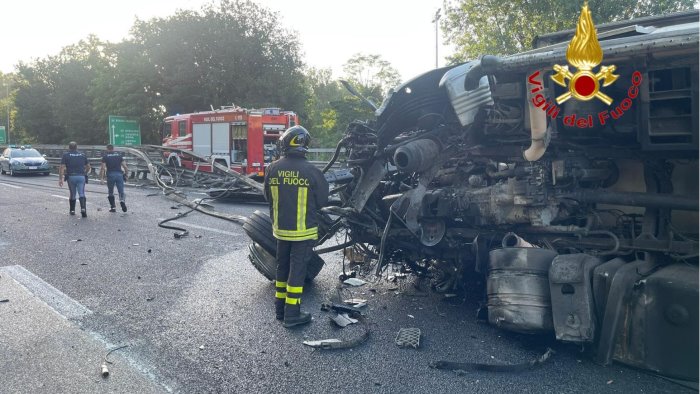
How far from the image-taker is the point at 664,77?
12.0 feet

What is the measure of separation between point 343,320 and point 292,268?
61 cm

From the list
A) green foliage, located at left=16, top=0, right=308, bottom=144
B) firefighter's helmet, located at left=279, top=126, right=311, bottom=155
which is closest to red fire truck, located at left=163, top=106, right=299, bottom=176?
green foliage, located at left=16, top=0, right=308, bottom=144

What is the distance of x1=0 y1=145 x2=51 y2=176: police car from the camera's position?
84.8 feet

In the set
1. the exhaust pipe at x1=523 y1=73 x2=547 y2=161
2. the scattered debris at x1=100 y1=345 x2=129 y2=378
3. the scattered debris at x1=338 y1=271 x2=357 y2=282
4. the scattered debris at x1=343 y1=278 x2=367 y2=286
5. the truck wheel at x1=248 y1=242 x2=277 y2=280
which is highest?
the exhaust pipe at x1=523 y1=73 x2=547 y2=161

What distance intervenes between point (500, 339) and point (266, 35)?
3363 centimetres

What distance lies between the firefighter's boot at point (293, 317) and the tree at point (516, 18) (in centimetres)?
1396

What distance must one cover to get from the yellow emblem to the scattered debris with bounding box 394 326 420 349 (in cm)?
208

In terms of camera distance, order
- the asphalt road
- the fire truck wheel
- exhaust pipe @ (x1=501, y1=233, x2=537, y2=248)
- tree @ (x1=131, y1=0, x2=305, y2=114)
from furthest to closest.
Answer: tree @ (x1=131, y1=0, x2=305, y2=114)
the fire truck wheel
exhaust pipe @ (x1=501, y1=233, x2=537, y2=248)
the asphalt road

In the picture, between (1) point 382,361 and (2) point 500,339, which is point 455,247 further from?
(1) point 382,361

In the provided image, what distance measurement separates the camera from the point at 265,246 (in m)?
5.36

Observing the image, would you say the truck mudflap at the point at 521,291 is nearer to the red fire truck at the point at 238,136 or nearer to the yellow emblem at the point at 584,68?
the yellow emblem at the point at 584,68

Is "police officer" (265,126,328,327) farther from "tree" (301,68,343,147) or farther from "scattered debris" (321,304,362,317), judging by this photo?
"tree" (301,68,343,147)

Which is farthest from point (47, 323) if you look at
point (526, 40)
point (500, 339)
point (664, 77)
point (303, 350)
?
point (526, 40)

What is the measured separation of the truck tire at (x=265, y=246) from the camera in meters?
5.37
